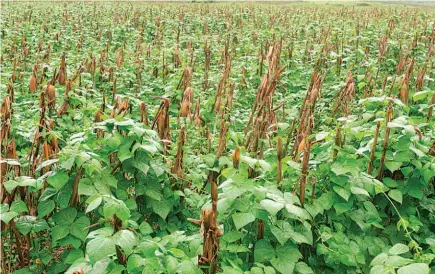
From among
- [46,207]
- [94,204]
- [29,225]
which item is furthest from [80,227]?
[94,204]

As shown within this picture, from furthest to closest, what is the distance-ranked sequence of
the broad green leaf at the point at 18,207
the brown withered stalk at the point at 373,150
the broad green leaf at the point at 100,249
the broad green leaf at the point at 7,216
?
the brown withered stalk at the point at 373,150
the broad green leaf at the point at 18,207
the broad green leaf at the point at 7,216
the broad green leaf at the point at 100,249

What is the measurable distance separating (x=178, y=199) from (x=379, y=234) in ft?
4.43

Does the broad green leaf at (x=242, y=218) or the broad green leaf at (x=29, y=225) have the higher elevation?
the broad green leaf at (x=242, y=218)

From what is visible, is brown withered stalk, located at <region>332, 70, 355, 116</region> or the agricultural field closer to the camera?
the agricultural field

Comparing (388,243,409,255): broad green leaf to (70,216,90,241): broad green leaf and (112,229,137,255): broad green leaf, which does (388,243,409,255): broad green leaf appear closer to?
(112,229,137,255): broad green leaf

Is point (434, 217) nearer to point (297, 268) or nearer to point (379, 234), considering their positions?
point (379, 234)

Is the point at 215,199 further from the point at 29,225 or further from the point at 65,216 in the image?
the point at 29,225

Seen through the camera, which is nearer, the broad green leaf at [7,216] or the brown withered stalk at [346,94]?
the broad green leaf at [7,216]

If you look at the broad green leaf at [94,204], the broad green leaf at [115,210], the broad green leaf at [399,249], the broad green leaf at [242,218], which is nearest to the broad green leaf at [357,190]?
the broad green leaf at [399,249]

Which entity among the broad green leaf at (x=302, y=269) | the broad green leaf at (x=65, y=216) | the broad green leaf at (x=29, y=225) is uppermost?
the broad green leaf at (x=65, y=216)

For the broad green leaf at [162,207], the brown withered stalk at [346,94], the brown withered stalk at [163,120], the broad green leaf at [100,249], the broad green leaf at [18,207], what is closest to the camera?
the broad green leaf at [100,249]

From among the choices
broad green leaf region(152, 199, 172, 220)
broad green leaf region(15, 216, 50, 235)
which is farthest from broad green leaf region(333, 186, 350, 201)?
broad green leaf region(15, 216, 50, 235)

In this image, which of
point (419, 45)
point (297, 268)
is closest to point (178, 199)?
point (297, 268)

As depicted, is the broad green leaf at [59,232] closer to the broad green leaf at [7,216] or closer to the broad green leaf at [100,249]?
the broad green leaf at [7,216]
